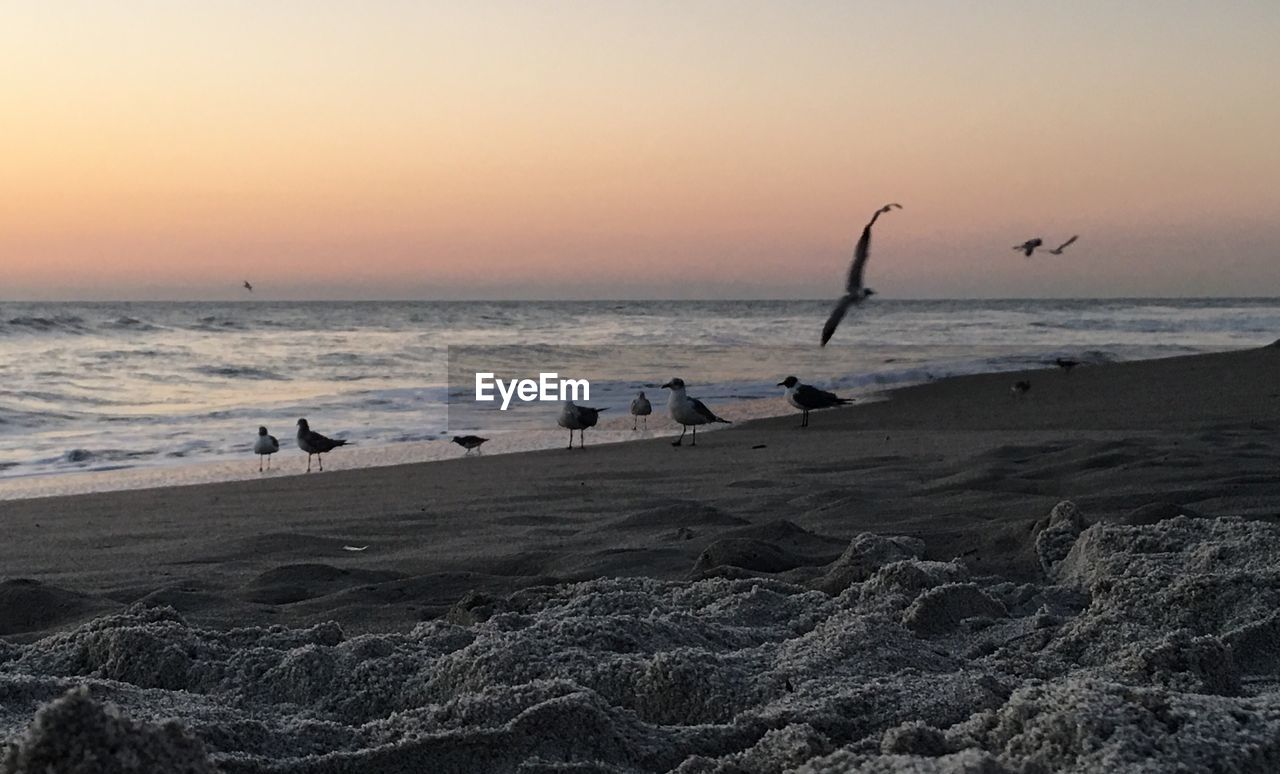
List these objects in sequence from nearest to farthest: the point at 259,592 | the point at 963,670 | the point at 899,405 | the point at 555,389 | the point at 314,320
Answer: the point at 963,670, the point at 259,592, the point at 899,405, the point at 555,389, the point at 314,320

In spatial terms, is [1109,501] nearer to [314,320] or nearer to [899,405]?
[899,405]

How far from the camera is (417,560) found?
4695mm

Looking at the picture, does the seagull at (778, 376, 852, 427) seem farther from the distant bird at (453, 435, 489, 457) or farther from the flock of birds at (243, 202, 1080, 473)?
the distant bird at (453, 435, 489, 457)

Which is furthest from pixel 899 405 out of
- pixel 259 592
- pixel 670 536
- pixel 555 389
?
pixel 259 592

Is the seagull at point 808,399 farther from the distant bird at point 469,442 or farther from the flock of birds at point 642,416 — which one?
the distant bird at point 469,442

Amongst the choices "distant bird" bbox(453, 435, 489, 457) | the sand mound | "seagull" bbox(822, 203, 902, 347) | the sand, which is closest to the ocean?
"distant bird" bbox(453, 435, 489, 457)

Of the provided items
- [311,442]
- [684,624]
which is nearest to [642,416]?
[311,442]

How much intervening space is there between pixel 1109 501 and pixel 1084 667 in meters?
2.54

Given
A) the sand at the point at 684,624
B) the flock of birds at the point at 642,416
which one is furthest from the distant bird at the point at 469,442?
the sand at the point at 684,624

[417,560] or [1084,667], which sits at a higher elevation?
[1084,667]

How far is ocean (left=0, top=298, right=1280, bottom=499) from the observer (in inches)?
421

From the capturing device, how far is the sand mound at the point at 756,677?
177cm

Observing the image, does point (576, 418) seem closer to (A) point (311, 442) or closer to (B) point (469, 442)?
(B) point (469, 442)

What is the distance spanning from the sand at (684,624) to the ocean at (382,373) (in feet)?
4.93
